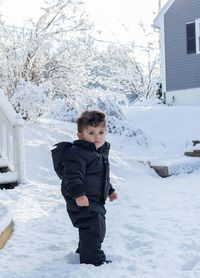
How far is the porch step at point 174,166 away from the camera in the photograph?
387 inches

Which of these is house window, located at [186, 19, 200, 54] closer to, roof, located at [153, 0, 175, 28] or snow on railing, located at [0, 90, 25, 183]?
roof, located at [153, 0, 175, 28]

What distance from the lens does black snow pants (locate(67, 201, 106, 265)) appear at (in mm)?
3812

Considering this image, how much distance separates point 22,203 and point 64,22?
6.23 metres

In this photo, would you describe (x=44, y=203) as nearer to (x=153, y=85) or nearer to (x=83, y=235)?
(x=83, y=235)

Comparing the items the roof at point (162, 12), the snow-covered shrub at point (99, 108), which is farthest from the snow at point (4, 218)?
the roof at point (162, 12)

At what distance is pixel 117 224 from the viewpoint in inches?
210

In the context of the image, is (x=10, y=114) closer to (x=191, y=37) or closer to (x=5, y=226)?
(x=5, y=226)

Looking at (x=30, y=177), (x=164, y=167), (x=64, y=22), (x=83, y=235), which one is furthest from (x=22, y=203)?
(x=64, y=22)

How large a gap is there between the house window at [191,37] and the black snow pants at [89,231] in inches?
661

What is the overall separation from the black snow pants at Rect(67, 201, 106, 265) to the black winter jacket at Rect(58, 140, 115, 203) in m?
0.11

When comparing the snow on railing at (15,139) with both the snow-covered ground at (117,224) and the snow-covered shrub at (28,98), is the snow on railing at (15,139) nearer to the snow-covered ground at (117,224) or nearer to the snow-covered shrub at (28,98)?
the snow-covered ground at (117,224)

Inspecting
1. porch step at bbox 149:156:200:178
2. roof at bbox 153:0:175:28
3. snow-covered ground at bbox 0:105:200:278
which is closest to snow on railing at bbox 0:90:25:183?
snow-covered ground at bbox 0:105:200:278

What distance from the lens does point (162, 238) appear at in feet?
15.3

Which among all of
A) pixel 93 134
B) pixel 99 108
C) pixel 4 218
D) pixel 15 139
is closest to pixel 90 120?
pixel 93 134
